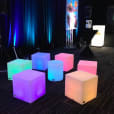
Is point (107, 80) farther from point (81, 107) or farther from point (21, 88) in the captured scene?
point (21, 88)

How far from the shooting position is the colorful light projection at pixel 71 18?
7004mm

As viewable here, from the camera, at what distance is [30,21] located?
4.99 m

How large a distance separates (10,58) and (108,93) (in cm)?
286

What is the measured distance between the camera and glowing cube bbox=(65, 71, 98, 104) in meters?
2.13

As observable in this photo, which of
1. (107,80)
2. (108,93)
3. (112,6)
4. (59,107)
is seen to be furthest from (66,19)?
(59,107)

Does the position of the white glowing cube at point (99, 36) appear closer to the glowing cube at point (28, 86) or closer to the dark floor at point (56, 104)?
the dark floor at point (56, 104)

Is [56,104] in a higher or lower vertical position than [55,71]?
lower

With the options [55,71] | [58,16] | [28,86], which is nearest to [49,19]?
[58,16]

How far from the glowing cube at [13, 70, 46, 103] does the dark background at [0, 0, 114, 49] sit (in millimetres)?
1931

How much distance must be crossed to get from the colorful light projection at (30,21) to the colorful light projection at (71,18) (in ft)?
7.22

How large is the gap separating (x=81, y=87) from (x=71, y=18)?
18.3ft

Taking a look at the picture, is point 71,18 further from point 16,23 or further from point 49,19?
point 16,23

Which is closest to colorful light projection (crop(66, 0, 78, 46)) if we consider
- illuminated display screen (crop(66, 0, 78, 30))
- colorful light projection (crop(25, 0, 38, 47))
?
illuminated display screen (crop(66, 0, 78, 30))

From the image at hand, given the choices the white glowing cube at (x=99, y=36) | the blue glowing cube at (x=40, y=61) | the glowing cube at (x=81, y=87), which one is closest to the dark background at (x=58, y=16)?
the white glowing cube at (x=99, y=36)
